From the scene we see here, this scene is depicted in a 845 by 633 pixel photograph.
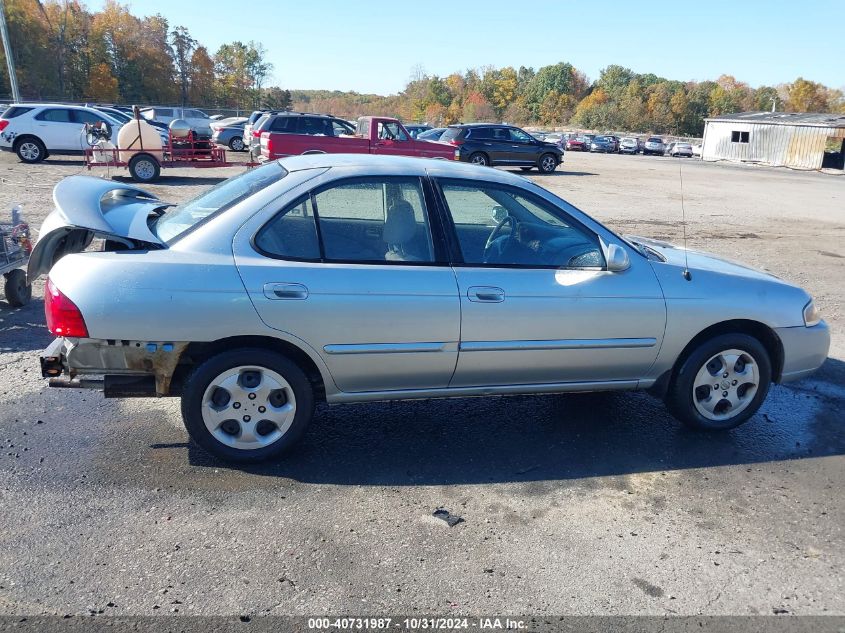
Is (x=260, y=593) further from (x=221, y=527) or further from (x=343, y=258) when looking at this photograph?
(x=343, y=258)

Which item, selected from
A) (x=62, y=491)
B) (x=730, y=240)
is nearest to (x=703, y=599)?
(x=62, y=491)

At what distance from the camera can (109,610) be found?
2.68m

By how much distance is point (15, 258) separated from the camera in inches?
242

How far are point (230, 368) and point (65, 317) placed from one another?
0.85 metres

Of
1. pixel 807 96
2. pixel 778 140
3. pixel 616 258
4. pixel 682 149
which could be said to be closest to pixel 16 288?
pixel 616 258

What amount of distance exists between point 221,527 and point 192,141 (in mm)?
16003

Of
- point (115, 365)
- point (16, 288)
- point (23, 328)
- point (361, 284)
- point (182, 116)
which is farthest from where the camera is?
point (182, 116)

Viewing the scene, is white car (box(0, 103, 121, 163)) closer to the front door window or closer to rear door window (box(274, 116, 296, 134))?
rear door window (box(274, 116, 296, 134))

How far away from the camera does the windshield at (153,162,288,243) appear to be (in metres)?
3.83

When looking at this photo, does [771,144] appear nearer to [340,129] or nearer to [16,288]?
[340,129]

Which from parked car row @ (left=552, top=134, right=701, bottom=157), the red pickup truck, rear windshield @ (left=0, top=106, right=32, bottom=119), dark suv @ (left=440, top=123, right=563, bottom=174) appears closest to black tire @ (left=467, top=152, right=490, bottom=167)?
Answer: dark suv @ (left=440, top=123, right=563, bottom=174)

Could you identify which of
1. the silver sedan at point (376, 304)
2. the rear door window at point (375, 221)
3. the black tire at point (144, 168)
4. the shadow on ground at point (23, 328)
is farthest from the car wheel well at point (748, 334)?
the black tire at point (144, 168)

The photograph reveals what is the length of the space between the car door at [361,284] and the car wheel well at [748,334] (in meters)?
1.60

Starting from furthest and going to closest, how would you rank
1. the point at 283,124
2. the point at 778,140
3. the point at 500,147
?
1. the point at 778,140
2. the point at 500,147
3. the point at 283,124
